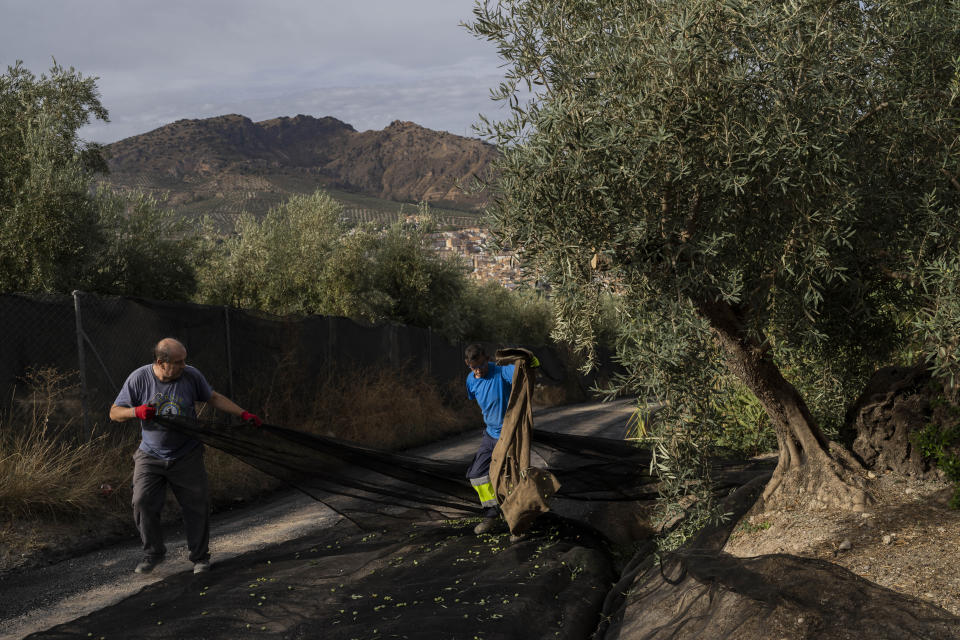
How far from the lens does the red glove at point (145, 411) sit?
20.7ft

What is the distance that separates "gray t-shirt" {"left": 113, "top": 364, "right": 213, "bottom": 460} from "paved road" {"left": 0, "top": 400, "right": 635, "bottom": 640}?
1083 mm

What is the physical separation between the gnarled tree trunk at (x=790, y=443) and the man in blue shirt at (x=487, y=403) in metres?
2.33

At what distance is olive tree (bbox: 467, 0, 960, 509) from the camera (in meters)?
4.61

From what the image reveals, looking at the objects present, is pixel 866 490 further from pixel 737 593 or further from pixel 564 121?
pixel 564 121

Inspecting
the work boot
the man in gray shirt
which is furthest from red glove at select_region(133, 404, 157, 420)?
the work boot

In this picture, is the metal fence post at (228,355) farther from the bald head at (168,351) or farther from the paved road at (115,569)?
the bald head at (168,351)

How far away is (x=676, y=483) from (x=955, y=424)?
2.13m

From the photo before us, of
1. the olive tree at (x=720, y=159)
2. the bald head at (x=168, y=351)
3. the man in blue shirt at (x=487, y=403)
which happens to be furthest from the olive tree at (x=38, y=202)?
the olive tree at (x=720, y=159)

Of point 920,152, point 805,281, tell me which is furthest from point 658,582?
point 920,152

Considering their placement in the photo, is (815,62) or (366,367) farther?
(366,367)

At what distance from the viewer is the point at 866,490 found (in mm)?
5594

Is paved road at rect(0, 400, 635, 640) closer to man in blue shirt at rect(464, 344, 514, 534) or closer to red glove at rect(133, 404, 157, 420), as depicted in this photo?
red glove at rect(133, 404, 157, 420)

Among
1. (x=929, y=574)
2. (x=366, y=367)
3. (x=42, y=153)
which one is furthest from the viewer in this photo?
(x=366, y=367)

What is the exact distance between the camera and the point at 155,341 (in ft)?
34.8
